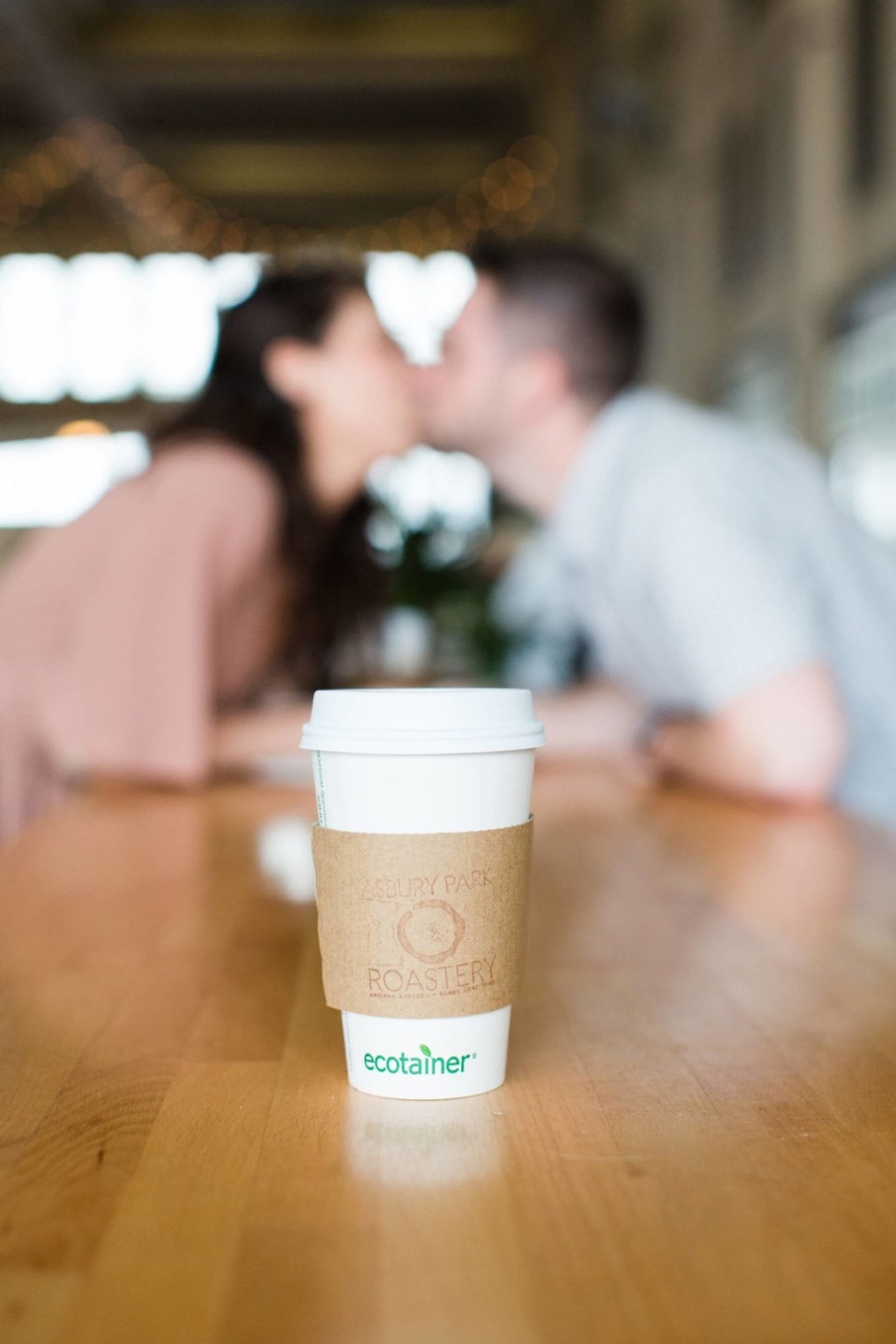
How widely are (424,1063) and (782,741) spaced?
2.56 feet

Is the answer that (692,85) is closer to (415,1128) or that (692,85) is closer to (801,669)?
(801,669)

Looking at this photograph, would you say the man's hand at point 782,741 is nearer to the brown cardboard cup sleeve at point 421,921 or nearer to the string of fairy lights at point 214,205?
the brown cardboard cup sleeve at point 421,921

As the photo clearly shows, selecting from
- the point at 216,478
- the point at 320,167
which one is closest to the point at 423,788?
the point at 216,478

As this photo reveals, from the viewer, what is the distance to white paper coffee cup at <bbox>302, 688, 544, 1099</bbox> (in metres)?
0.39

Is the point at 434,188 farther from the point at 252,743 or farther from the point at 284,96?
the point at 252,743

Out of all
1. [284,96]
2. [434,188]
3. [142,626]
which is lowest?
[142,626]

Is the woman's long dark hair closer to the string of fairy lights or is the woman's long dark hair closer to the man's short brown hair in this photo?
the man's short brown hair

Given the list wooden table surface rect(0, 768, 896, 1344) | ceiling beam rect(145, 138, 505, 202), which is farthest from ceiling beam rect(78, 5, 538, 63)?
wooden table surface rect(0, 768, 896, 1344)

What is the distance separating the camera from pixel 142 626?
1.35 metres

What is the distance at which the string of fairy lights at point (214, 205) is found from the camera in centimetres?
721

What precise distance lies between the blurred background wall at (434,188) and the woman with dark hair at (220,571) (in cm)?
23

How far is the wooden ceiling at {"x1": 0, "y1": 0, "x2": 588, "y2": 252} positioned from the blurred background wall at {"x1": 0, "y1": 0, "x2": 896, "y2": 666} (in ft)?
0.06

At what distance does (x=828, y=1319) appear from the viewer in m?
0.27

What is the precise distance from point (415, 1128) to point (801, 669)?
0.86 m
